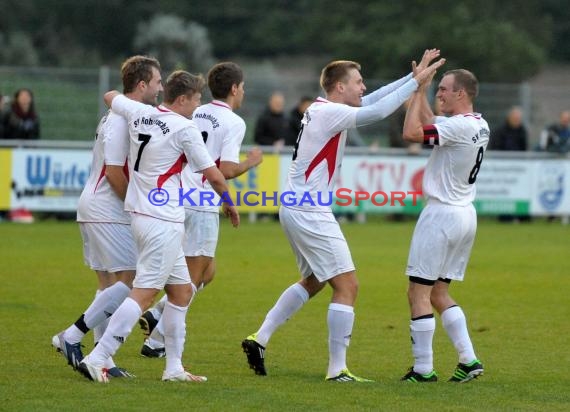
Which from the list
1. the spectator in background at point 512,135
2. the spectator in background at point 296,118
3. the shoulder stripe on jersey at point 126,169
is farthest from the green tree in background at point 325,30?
the shoulder stripe on jersey at point 126,169

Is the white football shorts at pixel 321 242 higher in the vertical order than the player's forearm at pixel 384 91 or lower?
lower

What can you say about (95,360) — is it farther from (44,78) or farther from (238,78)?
(44,78)

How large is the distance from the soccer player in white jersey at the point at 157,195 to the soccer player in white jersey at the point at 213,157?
3.62 ft

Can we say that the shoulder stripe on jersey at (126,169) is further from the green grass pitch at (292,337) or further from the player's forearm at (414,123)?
the player's forearm at (414,123)

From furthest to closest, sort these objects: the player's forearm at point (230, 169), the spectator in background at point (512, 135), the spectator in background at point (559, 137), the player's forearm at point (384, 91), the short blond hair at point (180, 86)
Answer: the spectator in background at point (512, 135) < the spectator in background at point (559, 137) < the player's forearm at point (384, 91) < the player's forearm at point (230, 169) < the short blond hair at point (180, 86)

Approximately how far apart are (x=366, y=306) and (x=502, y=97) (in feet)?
48.1

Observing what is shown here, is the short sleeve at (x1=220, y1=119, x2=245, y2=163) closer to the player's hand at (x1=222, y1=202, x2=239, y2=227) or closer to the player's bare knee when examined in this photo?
the player's hand at (x1=222, y1=202, x2=239, y2=227)

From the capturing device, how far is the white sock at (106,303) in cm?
903

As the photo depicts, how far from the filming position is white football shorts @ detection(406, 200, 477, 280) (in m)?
9.03

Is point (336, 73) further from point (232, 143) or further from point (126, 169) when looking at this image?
point (126, 169)

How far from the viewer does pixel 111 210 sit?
9.20 metres

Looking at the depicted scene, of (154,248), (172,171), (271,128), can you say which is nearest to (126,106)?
(172,171)

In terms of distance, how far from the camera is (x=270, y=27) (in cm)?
5488

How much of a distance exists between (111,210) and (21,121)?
47.6 ft
